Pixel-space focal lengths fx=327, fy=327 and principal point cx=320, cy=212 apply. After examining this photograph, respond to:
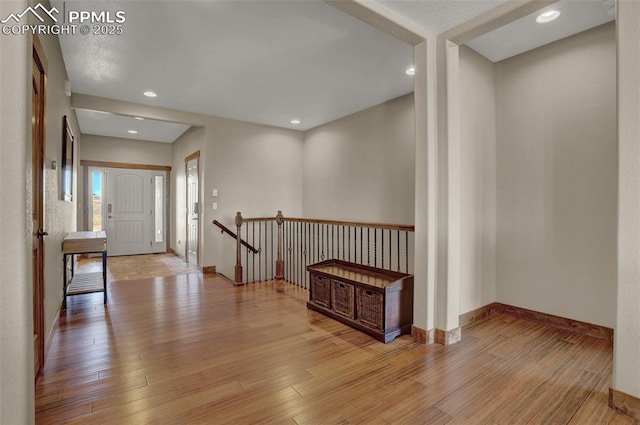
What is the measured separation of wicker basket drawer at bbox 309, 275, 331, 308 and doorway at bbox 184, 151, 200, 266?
309 cm

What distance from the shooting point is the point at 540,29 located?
2900 mm

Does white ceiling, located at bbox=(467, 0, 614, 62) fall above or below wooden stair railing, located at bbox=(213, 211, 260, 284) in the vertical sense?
above

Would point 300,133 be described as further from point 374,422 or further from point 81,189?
point 374,422

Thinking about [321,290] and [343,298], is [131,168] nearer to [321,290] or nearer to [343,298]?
[321,290]

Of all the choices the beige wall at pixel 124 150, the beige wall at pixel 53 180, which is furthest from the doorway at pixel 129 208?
the beige wall at pixel 53 180

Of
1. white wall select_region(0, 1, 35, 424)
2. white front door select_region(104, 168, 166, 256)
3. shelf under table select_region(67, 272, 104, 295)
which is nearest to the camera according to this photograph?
white wall select_region(0, 1, 35, 424)

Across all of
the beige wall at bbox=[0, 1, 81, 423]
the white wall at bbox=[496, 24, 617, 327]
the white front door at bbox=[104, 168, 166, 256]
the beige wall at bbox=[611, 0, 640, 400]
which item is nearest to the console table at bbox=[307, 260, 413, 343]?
the white wall at bbox=[496, 24, 617, 327]

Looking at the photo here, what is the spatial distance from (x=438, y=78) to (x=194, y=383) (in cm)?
298

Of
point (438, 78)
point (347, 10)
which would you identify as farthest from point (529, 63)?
point (347, 10)

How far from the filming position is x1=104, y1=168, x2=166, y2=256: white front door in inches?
293

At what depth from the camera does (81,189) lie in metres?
6.97

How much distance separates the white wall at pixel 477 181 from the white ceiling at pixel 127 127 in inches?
188

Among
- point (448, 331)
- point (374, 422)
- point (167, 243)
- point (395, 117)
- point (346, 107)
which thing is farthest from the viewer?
point (167, 243)

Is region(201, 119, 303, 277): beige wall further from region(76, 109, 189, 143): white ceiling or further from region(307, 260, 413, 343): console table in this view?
region(307, 260, 413, 343): console table
